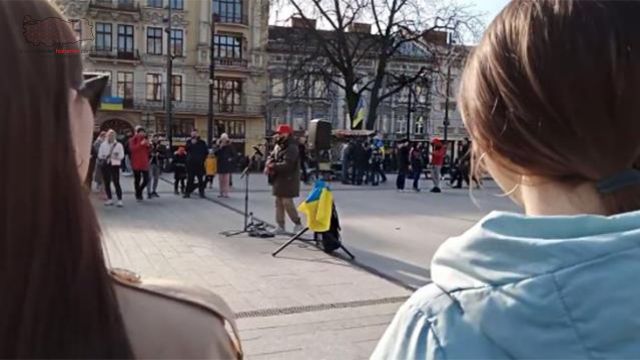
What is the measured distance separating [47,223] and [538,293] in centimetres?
76

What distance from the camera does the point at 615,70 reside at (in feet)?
2.80

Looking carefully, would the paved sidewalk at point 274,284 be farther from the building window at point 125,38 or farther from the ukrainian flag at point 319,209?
the building window at point 125,38

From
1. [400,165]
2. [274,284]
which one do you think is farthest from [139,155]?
[400,165]

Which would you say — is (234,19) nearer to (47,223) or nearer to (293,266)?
(293,266)

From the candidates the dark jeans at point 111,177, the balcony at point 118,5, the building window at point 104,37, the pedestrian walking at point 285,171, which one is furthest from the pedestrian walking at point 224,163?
the balcony at point 118,5

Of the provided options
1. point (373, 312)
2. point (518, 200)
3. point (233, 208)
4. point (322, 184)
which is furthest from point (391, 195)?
point (518, 200)

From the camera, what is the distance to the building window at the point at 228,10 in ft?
153

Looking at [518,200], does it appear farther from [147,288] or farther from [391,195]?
[391,195]

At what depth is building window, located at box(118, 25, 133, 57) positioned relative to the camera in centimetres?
4441

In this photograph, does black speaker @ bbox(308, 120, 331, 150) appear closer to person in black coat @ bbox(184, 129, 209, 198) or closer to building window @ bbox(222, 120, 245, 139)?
person in black coat @ bbox(184, 129, 209, 198)

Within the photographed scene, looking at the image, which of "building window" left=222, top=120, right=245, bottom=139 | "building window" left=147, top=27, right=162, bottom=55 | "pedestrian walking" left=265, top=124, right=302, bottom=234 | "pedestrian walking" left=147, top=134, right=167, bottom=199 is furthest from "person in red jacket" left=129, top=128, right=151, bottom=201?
"building window" left=147, top=27, right=162, bottom=55

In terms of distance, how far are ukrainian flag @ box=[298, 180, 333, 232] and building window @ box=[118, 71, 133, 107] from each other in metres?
39.4

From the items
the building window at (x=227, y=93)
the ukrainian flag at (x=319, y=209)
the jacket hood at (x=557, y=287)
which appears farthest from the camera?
the building window at (x=227, y=93)

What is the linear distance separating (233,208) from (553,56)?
467 inches
